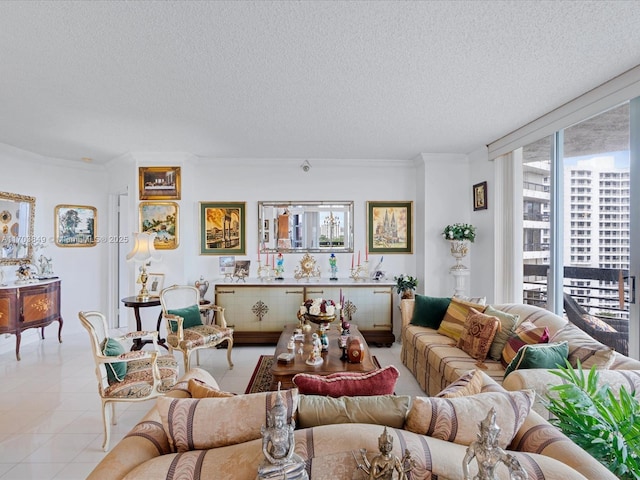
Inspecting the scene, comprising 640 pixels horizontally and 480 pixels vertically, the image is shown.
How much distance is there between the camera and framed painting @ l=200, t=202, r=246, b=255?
4.78 metres

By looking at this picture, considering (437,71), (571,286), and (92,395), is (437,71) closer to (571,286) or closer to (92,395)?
(571,286)

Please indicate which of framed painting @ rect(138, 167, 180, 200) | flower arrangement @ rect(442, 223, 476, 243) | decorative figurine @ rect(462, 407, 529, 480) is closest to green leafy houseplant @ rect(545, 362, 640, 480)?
decorative figurine @ rect(462, 407, 529, 480)

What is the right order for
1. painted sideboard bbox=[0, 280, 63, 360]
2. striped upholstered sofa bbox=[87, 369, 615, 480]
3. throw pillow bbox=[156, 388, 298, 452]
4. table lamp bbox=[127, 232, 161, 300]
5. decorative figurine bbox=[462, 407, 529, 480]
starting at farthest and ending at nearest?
table lamp bbox=[127, 232, 161, 300]
painted sideboard bbox=[0, 280, 63, 360]
throw pillow bbox=[156, 388, 298, 452]
striped upholstered sofa bbox=[87, 369, 615, 480]
decorative figurine bbox=[462, 407, 529, 480]

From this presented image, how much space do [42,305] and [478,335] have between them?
5.09m

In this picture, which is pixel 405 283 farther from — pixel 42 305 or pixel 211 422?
pixel 42 305

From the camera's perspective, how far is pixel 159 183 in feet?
14.5

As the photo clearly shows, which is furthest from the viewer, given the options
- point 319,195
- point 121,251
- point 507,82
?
point 121,251

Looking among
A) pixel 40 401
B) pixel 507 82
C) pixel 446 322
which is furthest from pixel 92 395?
pixel 507 82

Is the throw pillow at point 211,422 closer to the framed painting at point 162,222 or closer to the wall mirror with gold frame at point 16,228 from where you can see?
the framed painting at point 162,222

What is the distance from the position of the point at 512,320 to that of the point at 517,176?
6.54 feet

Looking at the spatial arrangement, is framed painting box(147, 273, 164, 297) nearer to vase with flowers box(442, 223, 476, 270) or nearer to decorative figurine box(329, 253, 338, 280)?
decorative figurine box(329, 253, 338, 280)

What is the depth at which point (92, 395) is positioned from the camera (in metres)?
2.97

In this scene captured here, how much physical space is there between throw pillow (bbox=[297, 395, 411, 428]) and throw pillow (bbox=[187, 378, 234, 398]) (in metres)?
0.33

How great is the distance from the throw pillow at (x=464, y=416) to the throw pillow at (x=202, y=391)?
0.76 metres
